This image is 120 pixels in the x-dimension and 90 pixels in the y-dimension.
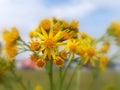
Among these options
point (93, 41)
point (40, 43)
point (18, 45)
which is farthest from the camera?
point (93, 41)

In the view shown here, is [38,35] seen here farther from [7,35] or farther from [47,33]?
[7,35]

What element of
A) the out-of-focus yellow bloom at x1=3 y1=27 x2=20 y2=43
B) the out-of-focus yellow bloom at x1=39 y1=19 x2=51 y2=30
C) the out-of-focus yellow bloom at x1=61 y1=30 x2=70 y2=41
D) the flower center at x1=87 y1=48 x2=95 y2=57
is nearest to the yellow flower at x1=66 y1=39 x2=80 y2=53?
the out-of-focus yellow bloom at x1=61 y1=30 x2=70 y2=41

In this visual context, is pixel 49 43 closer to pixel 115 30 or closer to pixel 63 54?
pixel 63 54

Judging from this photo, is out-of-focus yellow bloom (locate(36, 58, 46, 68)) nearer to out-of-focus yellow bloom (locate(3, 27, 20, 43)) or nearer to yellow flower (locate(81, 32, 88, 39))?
out-of-focus yellow bloom (locate(3, 27, 20, 43))

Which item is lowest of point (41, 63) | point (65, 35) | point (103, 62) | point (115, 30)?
point (103, 62)

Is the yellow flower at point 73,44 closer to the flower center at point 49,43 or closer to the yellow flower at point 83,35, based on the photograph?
the flower center at point 49,43

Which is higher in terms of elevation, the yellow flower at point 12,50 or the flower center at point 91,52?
the yellow flower at point 12,50

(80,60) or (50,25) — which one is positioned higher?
(50,25)

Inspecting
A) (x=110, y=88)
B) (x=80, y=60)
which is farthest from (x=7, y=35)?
(x=110, y=88)

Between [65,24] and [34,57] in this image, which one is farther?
[65,24]

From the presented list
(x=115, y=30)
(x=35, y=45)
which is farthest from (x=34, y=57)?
(x=115, y=30)

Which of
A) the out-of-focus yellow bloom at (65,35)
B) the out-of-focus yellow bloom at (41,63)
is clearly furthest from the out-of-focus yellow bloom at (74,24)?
the out-of-focus yellow bloom at (41,63)
